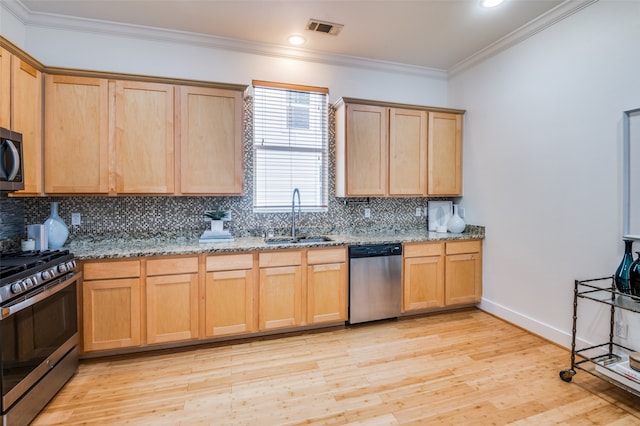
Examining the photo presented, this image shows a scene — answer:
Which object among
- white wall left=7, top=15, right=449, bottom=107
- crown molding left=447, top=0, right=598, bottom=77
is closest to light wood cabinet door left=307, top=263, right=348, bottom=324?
white wall left=7, top=15, right=449, bottom=107

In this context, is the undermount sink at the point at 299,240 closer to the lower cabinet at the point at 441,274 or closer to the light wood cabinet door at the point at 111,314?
the lower cabinet at the point at 441,274

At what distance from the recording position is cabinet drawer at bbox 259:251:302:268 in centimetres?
289

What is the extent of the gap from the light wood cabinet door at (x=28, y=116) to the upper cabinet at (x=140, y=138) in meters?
0.08

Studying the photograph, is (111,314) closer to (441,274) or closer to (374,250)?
(374,250)

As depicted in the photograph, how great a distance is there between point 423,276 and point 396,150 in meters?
1.46

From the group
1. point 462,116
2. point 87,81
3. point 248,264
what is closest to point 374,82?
point 462,116

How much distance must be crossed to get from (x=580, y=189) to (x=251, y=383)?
3.09 m

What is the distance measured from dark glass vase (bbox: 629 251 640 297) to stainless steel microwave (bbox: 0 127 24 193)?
4.08 meters

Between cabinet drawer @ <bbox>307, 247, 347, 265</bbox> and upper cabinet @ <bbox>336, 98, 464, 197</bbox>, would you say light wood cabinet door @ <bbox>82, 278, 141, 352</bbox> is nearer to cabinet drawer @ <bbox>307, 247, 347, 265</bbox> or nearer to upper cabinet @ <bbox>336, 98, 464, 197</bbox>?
cabinet drawer @ <bbox>307, 247, 347, 265</bbox>

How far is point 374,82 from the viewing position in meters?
3.87

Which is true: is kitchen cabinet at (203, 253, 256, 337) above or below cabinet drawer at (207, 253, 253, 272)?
below

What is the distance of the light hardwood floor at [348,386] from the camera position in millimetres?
1921

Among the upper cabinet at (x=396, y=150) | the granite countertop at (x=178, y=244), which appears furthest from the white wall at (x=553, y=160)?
the granite countertop at (x=178, y=244)

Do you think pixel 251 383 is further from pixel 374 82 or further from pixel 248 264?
pixel 374 82
